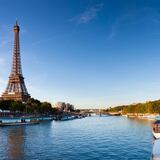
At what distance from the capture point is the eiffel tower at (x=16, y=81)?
178 m

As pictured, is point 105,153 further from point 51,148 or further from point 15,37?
point 15,37

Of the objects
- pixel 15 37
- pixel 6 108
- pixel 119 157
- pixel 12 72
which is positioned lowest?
pixel 119 157

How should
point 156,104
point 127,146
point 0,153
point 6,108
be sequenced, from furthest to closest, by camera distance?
point 156,104 < point 6,108 < point 127,146 < point 0,153

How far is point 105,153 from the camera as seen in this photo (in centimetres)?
4375

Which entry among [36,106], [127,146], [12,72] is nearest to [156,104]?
[36,106]

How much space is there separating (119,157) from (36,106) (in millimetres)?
149146

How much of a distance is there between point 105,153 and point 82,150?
12.9ft

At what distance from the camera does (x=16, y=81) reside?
183625 mm

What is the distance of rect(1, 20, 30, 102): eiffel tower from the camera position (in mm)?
178125

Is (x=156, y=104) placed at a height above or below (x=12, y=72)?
below

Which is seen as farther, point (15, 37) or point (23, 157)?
point (15, 37)

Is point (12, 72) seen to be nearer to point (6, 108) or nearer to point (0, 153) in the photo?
point (6, 108)

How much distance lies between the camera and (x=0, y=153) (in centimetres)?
4300

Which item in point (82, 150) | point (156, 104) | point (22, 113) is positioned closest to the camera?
point (82, 150)
